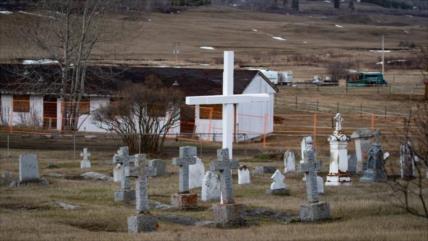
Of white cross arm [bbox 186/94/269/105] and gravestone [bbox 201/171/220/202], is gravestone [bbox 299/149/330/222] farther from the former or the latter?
white cross arm [bbox 186/94/269/105]

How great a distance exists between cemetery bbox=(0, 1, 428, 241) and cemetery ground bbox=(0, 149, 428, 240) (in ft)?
0.11

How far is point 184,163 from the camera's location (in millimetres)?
20203

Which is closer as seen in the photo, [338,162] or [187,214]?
[187,214]

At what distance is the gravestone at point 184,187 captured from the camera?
19.7 metres

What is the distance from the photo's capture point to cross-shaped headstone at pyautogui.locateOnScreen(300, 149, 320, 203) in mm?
17984

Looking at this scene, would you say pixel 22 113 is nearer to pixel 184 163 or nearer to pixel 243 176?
pixel 243 176

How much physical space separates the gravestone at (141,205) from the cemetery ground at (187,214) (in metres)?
0.21

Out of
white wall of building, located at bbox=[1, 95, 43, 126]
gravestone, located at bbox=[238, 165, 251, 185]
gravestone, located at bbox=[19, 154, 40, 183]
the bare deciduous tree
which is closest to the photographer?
gravestone, located at bbox=[238, 165, 251, 185]

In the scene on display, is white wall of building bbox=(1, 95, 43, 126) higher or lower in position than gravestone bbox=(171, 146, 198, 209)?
higher

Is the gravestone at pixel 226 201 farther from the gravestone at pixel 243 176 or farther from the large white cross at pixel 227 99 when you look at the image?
the gravestone at pixel 243 176

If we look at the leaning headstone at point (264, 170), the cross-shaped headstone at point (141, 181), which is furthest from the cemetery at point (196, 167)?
the leaning headstone at point (264, 170)

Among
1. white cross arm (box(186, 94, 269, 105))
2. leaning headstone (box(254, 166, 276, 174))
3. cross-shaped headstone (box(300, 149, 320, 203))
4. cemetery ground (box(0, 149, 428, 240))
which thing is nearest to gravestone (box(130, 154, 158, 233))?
cemetery ground (box(0, 149, 428, 240))

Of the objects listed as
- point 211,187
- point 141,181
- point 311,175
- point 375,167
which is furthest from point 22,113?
point 141,181

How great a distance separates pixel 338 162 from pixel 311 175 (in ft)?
19.0
